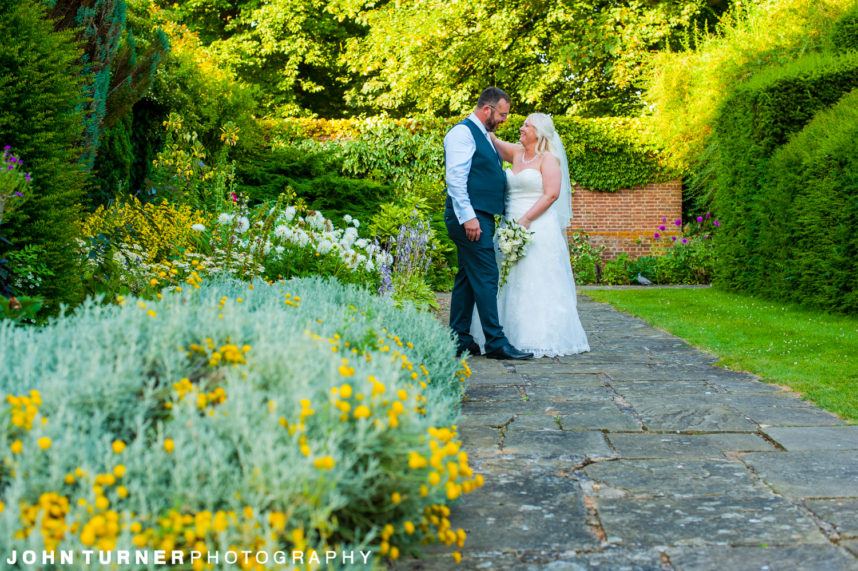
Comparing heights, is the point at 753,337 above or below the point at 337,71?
below

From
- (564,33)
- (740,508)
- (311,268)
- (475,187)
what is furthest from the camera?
(564,33)

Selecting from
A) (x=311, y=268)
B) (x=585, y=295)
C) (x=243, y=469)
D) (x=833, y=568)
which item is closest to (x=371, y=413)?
(x=243, y=469)

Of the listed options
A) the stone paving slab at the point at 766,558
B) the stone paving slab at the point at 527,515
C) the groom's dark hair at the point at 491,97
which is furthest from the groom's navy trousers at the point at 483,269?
the stone paving slab at the point at 766,558

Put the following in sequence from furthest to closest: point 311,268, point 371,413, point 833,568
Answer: point 311,268
point 833,568
point 371,413

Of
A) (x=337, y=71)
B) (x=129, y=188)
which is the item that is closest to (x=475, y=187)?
(x=129, y=188)

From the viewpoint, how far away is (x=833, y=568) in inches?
85.6

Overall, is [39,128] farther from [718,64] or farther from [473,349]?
[718,64]

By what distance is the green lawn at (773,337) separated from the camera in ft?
15.4

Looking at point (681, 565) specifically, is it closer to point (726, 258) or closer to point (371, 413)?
point (371, 413)

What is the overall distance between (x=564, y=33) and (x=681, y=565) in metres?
17.5

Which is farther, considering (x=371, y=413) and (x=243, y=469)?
(x=371, y=413)

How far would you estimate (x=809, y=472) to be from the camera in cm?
305

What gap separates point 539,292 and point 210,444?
14.6 ft

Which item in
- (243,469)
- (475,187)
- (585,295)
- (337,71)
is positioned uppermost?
(337,71)
